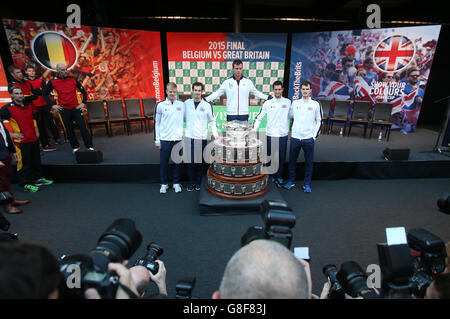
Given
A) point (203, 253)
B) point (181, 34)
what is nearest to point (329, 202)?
point (203, 253)

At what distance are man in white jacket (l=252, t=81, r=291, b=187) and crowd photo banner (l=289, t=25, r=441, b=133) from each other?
3.53 metres

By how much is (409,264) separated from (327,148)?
4.42m

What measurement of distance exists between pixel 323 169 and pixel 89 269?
4.04 m

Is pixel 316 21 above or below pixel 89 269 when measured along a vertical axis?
above

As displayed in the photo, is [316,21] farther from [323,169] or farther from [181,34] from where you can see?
[323,169]

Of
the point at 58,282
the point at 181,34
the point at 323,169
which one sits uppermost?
the point at 181,34

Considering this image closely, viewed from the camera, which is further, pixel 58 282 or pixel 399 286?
pixel 399 286

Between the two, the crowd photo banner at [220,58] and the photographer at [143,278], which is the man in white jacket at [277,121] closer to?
the crowd photo banner at [220,58]

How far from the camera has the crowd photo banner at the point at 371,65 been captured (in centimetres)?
580

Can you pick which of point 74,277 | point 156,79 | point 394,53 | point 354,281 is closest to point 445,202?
A: point 354,281

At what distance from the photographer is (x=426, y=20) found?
6.98m

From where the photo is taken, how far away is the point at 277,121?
3.69 meters

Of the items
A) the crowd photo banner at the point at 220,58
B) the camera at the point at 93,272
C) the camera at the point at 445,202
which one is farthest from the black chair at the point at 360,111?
the camera at the point at 93,272

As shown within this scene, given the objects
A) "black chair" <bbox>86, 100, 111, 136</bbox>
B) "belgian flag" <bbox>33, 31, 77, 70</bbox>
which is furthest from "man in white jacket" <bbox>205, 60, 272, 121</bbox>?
"belgian flag" <bbox>33, 31, 77, 70</bbox>
